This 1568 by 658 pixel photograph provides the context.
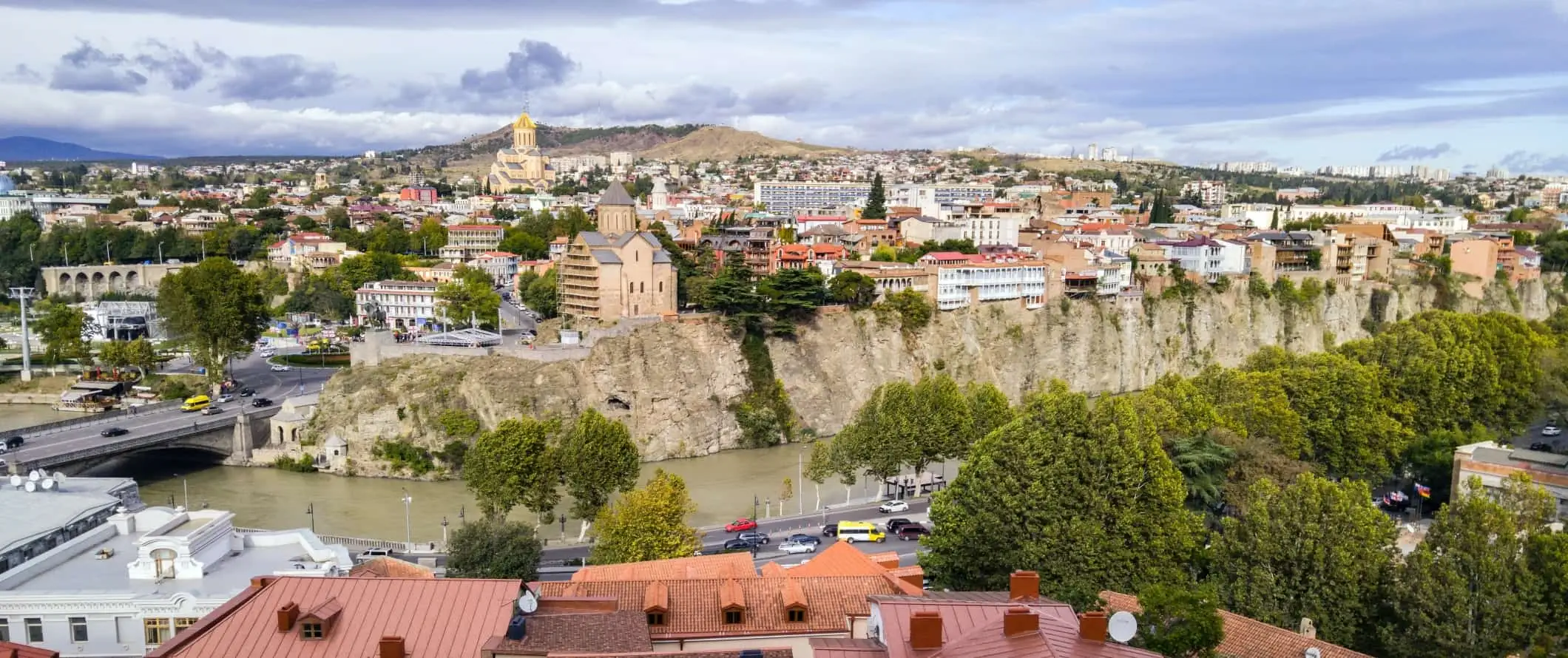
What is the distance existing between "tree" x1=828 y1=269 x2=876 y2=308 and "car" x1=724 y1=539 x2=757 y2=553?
20819 millimetres

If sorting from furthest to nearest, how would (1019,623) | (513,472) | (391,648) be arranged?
(513,472) < (391,648) < (1019,623)

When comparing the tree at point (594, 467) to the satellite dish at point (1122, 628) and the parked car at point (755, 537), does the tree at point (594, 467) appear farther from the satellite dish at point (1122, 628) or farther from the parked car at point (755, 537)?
the satellite dish at point (1122, 628)

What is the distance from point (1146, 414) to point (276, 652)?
1979cm

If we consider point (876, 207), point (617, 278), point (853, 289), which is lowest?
point (853, 289)

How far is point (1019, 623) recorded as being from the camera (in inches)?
342

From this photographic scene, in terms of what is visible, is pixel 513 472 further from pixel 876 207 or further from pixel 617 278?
pixel 876 207

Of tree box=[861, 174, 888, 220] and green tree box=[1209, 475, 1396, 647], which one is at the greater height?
tree box=[861, 174, 888, 220]

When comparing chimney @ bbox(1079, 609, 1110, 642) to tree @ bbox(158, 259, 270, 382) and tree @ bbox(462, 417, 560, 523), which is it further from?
tree @ bbox(158, 259, 270, 382)

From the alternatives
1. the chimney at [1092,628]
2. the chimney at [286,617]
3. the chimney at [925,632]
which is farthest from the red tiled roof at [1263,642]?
the chimney at [286,617]

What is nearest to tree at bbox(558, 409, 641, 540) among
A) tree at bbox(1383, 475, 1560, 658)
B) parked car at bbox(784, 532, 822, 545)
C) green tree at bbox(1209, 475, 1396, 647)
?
parked car at bbox(784, 532, 822, 545)

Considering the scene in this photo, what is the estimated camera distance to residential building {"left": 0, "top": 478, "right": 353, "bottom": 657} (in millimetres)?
13867

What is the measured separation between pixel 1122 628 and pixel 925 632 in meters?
1.71

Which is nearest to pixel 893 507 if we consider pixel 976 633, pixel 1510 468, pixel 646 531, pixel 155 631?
pixel 646 531

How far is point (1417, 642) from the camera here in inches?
589
